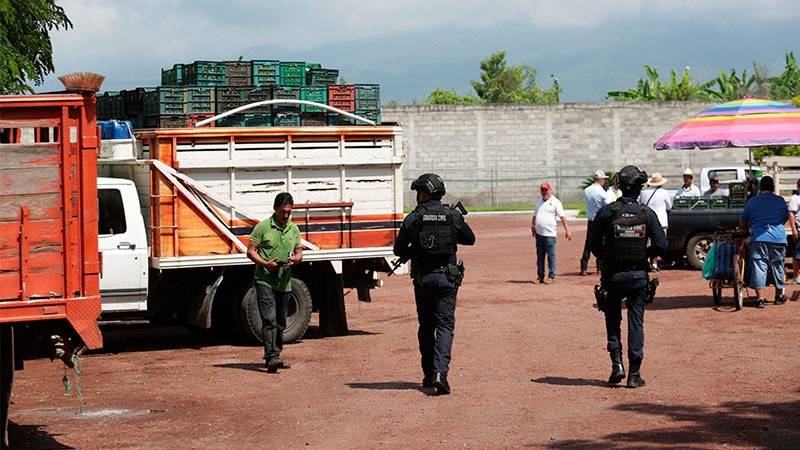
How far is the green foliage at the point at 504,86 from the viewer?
270ft

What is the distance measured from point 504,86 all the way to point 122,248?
73.4 meters

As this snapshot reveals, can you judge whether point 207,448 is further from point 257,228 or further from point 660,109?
point 660,109

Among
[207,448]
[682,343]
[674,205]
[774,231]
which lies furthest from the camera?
[674,205]

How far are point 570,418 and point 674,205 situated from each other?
42.3 feet

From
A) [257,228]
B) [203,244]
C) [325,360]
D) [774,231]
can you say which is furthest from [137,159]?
[774,231]

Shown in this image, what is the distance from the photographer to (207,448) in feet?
26.8

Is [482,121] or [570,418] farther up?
[482,121]

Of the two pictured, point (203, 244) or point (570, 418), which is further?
point (203, 244)

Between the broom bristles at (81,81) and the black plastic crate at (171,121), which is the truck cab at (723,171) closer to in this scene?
the black plastic crate at (171,121)

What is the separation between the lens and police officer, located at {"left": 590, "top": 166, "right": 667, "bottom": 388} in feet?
33.5

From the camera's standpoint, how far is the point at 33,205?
7.81 meters

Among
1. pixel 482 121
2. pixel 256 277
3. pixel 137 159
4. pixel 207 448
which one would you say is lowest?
pixel 207 448

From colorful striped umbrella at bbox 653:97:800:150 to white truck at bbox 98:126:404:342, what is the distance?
5250mm

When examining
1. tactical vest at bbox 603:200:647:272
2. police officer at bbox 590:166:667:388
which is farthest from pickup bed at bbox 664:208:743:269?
tactical vest at bbox 603:200:647:272
